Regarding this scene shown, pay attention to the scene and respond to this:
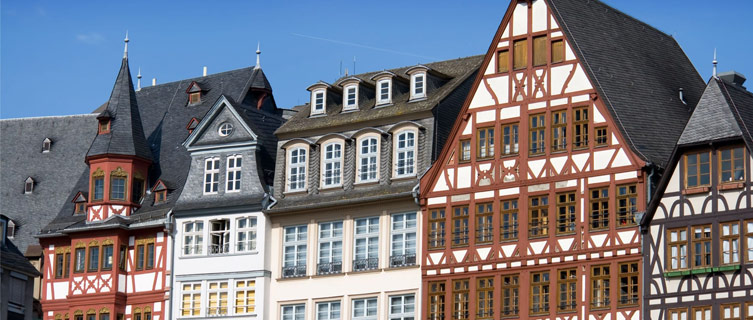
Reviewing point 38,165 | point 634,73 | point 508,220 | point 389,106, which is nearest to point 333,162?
point 389,106

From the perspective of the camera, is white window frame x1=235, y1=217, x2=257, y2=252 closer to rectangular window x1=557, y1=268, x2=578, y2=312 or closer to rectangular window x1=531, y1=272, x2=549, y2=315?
rectangular window x1=531, y1=272, x2=549, y2=315

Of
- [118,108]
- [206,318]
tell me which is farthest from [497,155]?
[118,108]

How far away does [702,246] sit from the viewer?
61.3m

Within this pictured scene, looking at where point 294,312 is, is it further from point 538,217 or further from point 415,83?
point 538,217

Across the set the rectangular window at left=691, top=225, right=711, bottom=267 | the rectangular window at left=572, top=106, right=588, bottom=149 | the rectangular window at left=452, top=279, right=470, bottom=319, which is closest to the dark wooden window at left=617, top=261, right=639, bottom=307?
the rectangular window at left=691, top=225, right=711, bottom=267

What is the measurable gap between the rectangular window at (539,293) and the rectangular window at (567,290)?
1.65 feet

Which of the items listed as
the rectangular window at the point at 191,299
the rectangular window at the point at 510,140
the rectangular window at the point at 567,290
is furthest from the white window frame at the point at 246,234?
the rectangular window at the point at 567,290

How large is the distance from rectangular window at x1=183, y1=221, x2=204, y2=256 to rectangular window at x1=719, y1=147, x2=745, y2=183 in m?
21.8

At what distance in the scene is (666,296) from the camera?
202 feet

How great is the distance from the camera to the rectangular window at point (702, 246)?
61.1m

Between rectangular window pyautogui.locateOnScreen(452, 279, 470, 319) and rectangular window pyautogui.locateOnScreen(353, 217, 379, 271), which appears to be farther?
rectangular window pyautogui.locateOnScreen(353, 217, 379, 271)

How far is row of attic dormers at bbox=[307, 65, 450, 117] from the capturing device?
236 ft

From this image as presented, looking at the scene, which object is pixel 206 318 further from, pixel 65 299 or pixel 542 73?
pixel 542 73

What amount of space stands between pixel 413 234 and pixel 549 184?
5.94 meters
